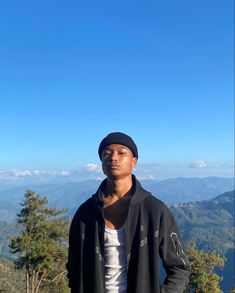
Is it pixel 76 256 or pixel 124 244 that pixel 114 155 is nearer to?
pixel 124 244

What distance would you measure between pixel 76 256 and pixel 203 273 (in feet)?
97.1

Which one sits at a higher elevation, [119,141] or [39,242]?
[119,141]

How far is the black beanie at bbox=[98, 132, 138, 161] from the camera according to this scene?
166 inches

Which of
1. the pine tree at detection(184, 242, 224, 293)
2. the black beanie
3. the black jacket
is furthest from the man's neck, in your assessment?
the pine tree at detection(184, 242, 224, 293)

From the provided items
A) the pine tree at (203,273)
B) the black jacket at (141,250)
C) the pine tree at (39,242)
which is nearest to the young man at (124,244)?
the black jacket at (141,250)

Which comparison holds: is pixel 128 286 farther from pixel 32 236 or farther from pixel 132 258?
pixel 32 236

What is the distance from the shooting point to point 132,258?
3.93 meters

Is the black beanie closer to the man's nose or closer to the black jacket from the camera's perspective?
the man's nose

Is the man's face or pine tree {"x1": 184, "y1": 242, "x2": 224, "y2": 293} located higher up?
the man's face

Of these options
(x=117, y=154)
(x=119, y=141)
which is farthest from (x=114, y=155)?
(x=119, y=141)

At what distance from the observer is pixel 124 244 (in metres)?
3.97

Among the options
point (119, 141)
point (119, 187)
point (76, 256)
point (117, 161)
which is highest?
point (119, 141)

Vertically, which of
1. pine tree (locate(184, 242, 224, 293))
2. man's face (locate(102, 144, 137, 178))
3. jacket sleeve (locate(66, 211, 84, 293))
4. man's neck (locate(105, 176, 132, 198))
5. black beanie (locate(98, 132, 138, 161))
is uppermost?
black beanie (locate(98, 132, 138, 161))

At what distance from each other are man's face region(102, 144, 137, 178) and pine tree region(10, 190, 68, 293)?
28.9 meters
